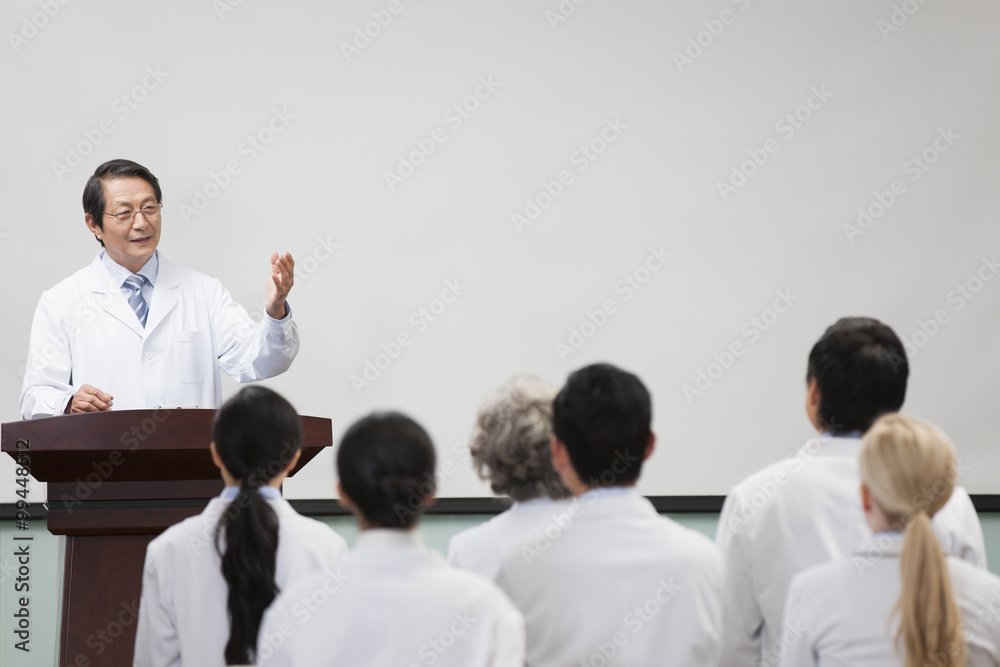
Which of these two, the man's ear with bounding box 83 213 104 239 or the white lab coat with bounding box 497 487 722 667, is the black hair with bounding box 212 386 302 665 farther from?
the man's ear with bounding box 83 213 104 239

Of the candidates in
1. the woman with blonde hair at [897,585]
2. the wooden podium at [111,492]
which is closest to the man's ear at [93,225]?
the wooden podium at [111,492]

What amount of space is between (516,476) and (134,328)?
1536 mm

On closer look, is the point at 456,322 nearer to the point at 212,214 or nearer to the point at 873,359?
the point at 212,214

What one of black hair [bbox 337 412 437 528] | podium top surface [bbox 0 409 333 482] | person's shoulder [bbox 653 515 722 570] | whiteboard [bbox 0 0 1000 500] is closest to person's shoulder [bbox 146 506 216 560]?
podium top surface [bbox 0 409 333 482]

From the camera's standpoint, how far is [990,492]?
3.55 m

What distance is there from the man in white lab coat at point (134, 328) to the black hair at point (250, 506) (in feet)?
3.15

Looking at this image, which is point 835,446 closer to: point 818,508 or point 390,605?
point 818,508

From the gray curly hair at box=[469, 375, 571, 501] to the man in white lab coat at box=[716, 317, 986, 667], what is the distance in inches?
13.1

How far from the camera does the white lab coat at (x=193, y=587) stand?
1.58 meters

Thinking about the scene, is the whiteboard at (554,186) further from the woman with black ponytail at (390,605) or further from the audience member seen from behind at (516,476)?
the woman with black ponytail at (390,605)

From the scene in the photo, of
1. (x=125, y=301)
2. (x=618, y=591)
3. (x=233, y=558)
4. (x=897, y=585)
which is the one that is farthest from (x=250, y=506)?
(x=125, y=301)

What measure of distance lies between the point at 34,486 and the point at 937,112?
3628 millimetres

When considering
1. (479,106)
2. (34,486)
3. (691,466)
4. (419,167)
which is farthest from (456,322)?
(34,486)

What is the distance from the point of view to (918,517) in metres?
1.30
